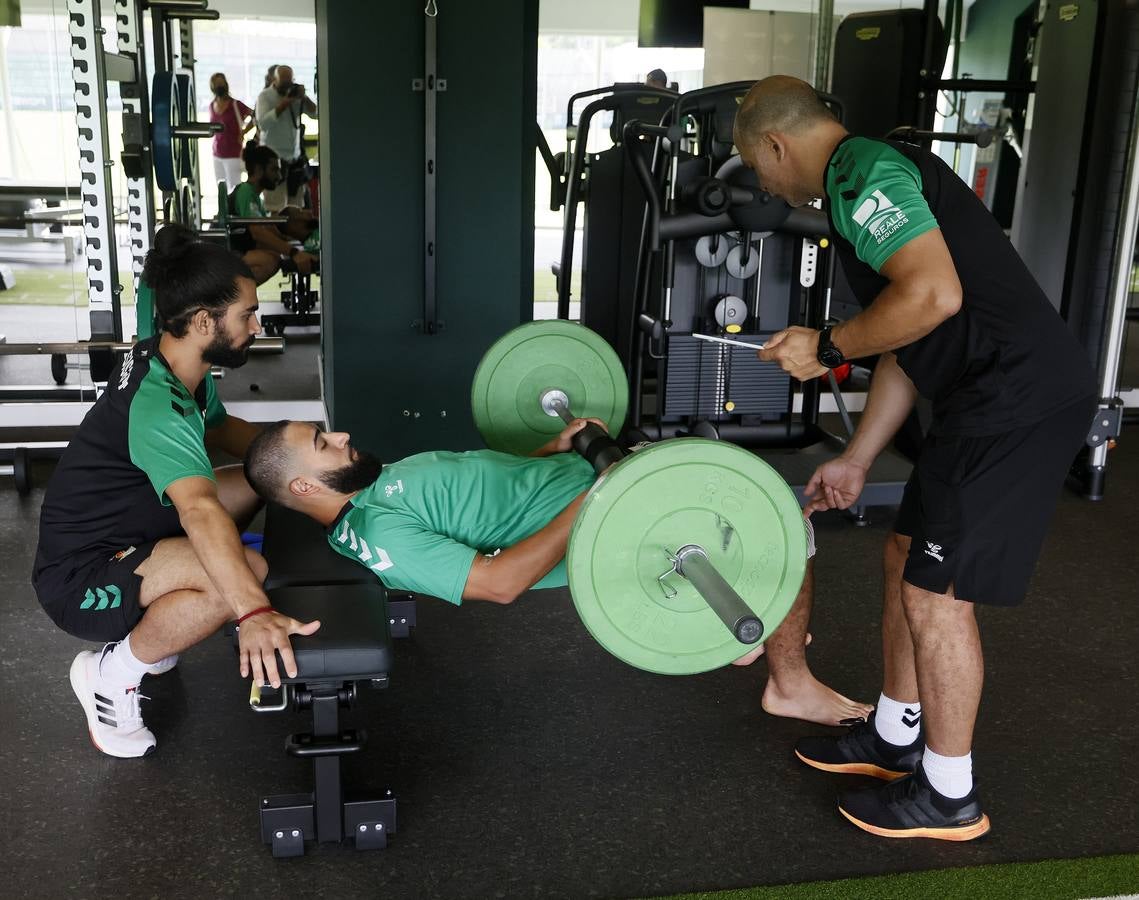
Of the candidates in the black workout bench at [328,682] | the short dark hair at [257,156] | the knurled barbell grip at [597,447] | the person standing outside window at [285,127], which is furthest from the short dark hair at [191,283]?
the short dark hair at [257,156]

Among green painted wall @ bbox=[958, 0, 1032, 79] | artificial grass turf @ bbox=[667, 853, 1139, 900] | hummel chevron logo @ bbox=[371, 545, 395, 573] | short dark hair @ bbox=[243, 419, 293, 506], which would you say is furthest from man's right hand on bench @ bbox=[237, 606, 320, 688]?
green painted wall @ bbox=[958, 0, 1032, 79]

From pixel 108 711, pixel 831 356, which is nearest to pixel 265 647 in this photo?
pixel 108 711

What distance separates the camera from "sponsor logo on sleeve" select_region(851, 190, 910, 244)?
1.66 metres

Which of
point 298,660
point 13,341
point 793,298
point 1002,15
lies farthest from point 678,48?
point 298,660

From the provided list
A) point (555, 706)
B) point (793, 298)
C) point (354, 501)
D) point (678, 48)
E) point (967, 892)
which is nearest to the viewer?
point (967, 892)

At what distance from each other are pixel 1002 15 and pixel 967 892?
497cm

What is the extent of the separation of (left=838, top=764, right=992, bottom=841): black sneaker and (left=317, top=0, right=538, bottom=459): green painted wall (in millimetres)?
2349

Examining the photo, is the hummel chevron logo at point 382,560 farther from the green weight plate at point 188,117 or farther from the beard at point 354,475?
the green weight plate at point 188,117

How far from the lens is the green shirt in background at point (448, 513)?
1.87 m

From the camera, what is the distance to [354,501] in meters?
2.04

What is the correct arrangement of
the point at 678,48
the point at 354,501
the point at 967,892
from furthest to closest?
the point at 678,48 → the point at 354,501 → the point at 967,892

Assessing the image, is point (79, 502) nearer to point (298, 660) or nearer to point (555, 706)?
point (298, 660)

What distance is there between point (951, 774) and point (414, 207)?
266 cm

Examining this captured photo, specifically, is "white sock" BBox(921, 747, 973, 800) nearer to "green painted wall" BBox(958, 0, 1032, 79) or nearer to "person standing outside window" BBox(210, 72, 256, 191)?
"green painted wall" BBox(958, 0, 1032, 79)
